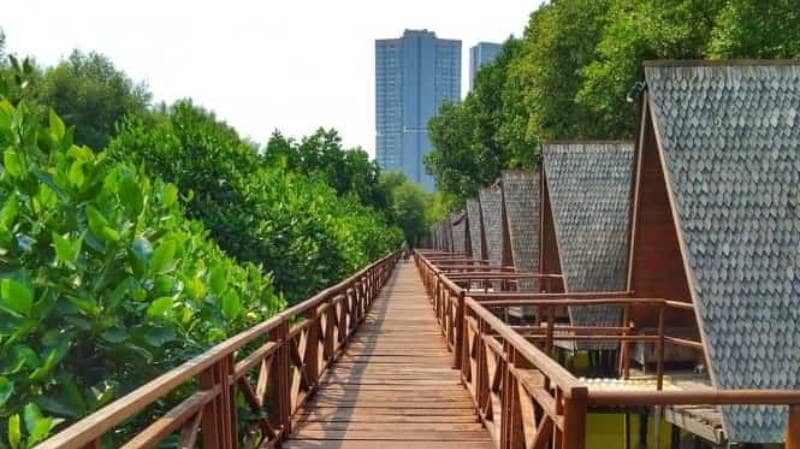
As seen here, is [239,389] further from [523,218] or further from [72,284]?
[523,218]

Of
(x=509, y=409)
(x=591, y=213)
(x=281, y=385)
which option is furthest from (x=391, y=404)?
(x=591, y=213)

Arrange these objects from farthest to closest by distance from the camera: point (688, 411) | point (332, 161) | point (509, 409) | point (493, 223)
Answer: point (332, 161) → point (493, 223) → point (688, 411) → point (509, 409)

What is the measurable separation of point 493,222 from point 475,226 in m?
4.56

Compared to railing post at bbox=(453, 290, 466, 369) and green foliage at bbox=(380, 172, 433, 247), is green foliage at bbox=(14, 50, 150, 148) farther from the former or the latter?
green foliage at bbox=(380, 172, 433, 247)

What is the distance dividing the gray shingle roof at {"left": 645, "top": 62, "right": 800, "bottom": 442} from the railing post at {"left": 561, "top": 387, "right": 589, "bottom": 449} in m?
3.81

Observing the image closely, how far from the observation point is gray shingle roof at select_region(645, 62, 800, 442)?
596 centimetres

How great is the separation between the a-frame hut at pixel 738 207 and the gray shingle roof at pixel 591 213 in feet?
8.97

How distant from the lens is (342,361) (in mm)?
8078

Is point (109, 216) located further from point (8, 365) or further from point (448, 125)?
point (448, 125)

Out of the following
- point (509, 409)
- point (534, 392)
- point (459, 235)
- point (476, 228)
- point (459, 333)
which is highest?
point (476, 228)

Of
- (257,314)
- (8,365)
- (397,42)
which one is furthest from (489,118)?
(397,42)

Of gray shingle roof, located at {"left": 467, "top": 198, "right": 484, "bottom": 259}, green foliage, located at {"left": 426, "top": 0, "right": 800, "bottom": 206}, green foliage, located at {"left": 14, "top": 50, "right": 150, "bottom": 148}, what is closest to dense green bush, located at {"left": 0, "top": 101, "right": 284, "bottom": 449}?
green foliage, located at {"left": 426, "top": 0, "right": 800, "bottom": 206}

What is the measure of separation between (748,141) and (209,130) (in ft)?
19.8

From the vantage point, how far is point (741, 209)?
680 cm
